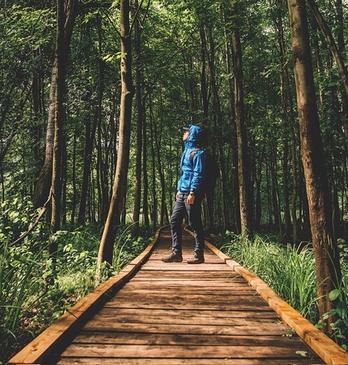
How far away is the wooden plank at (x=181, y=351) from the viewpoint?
3.02 m

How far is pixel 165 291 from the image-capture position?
5426 millimetres

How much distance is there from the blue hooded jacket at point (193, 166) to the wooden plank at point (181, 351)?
4527 millimetres

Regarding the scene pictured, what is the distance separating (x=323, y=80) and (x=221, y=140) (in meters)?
5.40

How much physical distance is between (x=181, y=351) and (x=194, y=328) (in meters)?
0.62

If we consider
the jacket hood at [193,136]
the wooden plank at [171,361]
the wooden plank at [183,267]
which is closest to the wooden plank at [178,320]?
the wooden plank at [171,361]

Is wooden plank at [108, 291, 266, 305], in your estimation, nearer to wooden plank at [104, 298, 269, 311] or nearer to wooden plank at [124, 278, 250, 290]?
wooden plank at [104, 298, 269, 311]

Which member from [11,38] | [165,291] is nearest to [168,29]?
[11,38]

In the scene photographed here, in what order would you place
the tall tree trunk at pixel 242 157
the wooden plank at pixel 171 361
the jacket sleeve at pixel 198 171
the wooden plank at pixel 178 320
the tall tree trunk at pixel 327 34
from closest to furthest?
1. the wooden plank at pixel 171 361
2. the wooden plank at pixel 178 320
3. the tall tree trunk at pixel 327 34
4. the jacket sleeve at pixel 198 171
5. the tall tree trunk at pixel 242 157

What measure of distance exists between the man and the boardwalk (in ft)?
6.79

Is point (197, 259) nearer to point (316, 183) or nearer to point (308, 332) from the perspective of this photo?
point (316, 183)

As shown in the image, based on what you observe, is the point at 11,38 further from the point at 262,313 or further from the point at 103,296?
the point at 262,313

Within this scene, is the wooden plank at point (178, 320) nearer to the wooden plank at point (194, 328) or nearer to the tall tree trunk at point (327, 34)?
the wooden plank at point (194, 328)

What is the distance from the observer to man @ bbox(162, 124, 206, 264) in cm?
762

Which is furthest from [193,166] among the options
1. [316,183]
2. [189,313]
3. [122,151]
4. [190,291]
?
[316,183]
